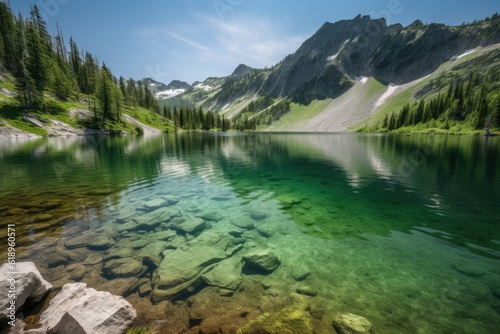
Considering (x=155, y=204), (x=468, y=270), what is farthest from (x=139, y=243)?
(x=468, y=270)

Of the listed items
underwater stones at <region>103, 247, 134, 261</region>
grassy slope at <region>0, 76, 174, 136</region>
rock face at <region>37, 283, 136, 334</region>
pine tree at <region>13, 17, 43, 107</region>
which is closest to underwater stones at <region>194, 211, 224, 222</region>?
underwater stones at <region>103, 247, 134, 261</region>

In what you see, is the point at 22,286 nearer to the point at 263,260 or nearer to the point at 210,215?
the point at 263,260

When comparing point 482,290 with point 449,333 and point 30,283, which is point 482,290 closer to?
point 449,333

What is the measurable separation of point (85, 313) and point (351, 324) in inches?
335

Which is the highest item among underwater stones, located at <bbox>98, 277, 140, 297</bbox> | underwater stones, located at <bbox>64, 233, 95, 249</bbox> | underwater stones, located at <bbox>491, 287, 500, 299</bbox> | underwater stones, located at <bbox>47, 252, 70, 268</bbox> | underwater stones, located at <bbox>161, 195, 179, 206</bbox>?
underwater stones, located at <bbox>161, 195, 179, 206</bbox>

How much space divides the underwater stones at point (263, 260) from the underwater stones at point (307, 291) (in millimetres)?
1756

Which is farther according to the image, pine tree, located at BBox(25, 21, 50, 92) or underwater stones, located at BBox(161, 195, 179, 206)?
pine tree, located at BBox(25, 21, 50, 92)

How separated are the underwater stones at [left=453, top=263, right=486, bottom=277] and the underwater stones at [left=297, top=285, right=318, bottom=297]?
7.36 meters

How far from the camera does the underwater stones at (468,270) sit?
10.1m

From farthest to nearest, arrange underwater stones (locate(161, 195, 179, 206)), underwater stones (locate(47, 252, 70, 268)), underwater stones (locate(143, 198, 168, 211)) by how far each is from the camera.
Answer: underwater stones (locate(161, 195, 179, 206))
underwater stones (locate(143, 198, 168, 211))
underwater stones (locate(47, 252, 70, 268))

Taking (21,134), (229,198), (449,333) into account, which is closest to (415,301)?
(449,333)

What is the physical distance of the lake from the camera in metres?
8.47

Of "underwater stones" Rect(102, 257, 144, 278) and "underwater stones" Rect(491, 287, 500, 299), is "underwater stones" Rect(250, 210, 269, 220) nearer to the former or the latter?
"underwater stones" Rect(102, 257, 144, 278)

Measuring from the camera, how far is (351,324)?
7375 millimetres
